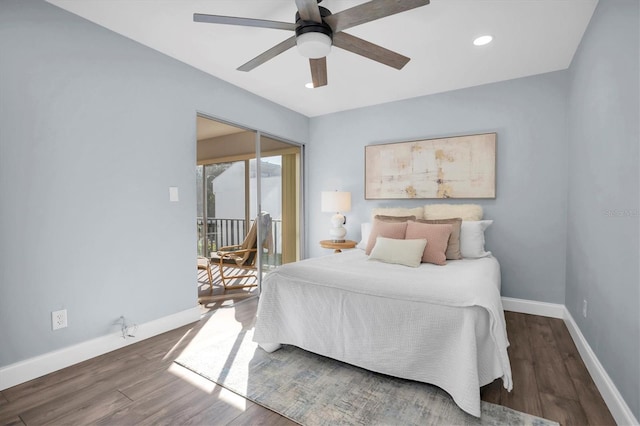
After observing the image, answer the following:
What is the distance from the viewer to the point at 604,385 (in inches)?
72.1

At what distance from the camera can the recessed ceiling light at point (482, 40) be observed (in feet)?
8.38

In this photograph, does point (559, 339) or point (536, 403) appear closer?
point (536, 403)

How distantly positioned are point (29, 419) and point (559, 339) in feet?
12.1

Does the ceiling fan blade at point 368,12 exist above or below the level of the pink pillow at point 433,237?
above

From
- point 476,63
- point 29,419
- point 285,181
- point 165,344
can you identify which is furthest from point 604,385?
point 285,181

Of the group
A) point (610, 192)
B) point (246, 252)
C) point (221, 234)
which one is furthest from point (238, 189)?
point (610, 192)

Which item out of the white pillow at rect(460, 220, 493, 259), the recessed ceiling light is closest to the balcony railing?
the white pillow at rect(460, 220, 493, 259)

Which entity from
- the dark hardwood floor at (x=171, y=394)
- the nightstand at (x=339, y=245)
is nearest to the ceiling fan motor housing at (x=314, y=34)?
the dark hardwood floor at (x=171, y=394)

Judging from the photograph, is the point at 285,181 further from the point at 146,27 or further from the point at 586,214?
the point at 586,214

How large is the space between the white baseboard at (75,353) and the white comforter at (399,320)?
1.03m

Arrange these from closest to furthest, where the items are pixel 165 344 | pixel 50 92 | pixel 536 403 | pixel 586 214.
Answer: pixel 536 403
pixel 50 92
pixel 586 214
pixel 165 344

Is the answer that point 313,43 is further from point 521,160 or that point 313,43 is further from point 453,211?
point 521,160

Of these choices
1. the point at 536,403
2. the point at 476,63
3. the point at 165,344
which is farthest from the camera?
the point at 476,63

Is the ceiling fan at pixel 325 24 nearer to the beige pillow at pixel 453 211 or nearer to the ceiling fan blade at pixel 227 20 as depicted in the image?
the ceiling fan blade at pixel 227 20
